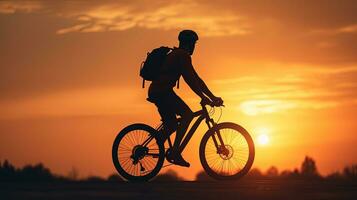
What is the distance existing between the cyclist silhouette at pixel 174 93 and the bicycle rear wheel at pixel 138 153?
0.26 m

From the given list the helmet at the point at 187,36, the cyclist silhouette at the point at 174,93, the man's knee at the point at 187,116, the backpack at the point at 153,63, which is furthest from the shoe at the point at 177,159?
the helmet at the point at 187,36

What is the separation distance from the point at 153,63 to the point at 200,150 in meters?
1.86

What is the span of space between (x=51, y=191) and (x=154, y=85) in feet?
11.0

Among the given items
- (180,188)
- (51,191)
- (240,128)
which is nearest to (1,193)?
(51,191)

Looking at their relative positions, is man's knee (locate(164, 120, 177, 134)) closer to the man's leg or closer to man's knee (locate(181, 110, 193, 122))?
the man's leg

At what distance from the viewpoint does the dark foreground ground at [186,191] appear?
11.0 metres

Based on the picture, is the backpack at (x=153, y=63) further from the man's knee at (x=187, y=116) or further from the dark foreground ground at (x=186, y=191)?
the dark foreground ground at (x=186, y=191)

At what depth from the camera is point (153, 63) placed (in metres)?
14.3

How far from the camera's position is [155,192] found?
1161 centimetres

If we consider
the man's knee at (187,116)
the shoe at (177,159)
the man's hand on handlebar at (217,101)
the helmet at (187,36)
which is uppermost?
the helmet at (187,36)

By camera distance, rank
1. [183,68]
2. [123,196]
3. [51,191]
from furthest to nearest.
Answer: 1. [183,68]
2. [51,191]
3. [123,196]

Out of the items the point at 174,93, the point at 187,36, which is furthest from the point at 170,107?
the point at 187,36

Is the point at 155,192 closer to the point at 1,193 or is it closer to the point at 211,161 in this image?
the point at 1,193

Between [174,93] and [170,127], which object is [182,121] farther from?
[174,93]
